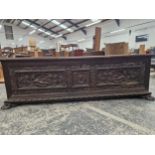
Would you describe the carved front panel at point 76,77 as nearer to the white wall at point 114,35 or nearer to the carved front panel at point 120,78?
the carved front panel at point 120,78

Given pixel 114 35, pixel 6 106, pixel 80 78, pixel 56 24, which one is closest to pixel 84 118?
pixel 80 78

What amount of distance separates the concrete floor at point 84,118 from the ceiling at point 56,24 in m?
9.44

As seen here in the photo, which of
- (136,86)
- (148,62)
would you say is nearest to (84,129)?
(136,86)

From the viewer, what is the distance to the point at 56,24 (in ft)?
40.0

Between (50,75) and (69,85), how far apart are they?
0.40 m

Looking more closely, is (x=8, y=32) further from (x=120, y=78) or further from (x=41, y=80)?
(x=120, y=78)

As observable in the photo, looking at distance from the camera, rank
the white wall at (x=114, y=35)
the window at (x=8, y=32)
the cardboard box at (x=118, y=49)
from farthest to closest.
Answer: the window at (x=8, y=32)
the white wall at (x=114, y=35)
the cardboard box at (x=118, y=49)

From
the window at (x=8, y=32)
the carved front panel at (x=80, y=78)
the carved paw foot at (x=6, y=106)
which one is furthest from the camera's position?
the window at (x=8, y=32)

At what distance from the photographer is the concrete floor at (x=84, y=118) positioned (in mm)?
1591

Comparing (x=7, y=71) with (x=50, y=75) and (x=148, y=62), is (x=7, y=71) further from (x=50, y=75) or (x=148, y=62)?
(x=148, y=62)

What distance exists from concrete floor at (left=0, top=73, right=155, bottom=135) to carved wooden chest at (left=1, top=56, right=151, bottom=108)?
0.55 feet

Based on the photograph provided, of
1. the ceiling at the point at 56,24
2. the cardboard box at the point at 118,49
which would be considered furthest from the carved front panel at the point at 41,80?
the ceiling at the point at 56,24

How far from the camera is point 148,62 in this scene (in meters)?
2.47

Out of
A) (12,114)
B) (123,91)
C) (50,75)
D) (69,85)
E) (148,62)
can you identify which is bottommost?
(12,114)
